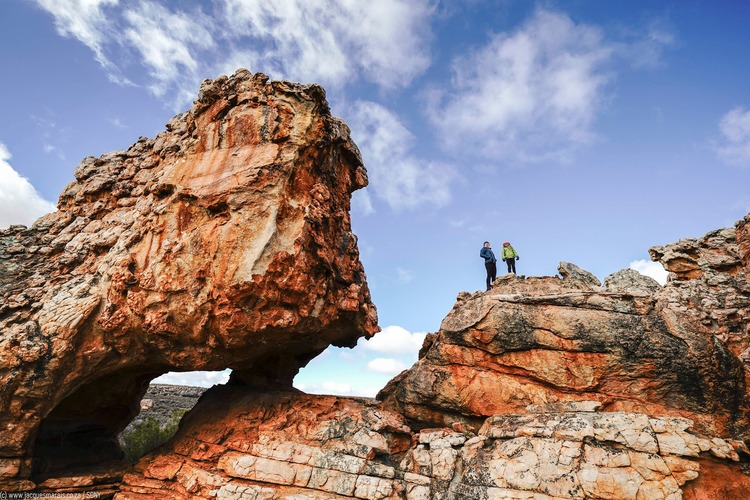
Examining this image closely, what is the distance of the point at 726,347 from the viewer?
11969mm

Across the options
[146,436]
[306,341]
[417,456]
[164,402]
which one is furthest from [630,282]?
[164,402]

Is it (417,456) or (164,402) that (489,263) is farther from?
(164,402)

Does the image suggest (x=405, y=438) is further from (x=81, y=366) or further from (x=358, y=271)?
(x=81, y=366)

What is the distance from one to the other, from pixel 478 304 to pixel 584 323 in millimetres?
3616

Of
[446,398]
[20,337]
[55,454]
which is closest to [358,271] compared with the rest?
[446,398]

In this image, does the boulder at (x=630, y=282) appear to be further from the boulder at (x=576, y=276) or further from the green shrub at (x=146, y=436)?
the green shrub at (x=146, y=436)

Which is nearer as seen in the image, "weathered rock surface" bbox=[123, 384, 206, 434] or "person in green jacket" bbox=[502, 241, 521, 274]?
"person in green jacket" bbox=[502, 241, 521, 274]

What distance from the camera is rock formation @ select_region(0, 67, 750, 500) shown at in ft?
35.0

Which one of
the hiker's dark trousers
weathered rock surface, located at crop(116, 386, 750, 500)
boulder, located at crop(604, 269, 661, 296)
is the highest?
the hiker's dark trousers

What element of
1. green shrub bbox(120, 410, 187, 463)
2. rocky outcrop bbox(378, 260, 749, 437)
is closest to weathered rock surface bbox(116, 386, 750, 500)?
rocky outcrop bbox(378, 260, 749, 437)

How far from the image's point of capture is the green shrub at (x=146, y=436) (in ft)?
70.8

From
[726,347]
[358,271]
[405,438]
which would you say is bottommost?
[405,438]

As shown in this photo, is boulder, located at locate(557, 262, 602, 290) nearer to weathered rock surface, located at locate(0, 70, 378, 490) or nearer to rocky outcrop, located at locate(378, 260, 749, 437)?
rocky outcrop, located at locate(378, 260, 749, 437)

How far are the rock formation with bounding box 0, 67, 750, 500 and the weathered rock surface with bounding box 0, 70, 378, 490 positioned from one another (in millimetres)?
75
